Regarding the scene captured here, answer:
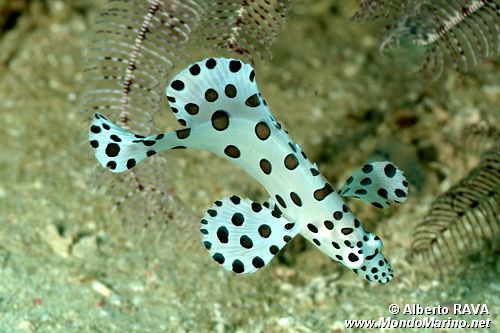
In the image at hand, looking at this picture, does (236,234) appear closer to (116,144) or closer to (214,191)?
(116,144)

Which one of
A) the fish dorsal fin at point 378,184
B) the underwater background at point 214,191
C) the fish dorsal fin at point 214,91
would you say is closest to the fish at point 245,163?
the fish dorsal fin at point 214,91

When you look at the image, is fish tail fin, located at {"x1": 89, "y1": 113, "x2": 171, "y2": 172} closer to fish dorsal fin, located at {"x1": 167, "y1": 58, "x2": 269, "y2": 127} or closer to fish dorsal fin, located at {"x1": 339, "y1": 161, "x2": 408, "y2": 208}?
fish dorsal fin, located at {"x1": 167, "y1": 58, "x2": 269, "y2": 127}

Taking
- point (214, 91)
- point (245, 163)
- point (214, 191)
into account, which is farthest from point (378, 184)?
point (214, 191)

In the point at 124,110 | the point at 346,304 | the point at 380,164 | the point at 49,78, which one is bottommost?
the point at 49,78

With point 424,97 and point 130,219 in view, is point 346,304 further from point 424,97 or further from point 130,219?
point 424,97

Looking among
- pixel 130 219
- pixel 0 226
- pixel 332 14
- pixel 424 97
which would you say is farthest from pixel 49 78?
pixel 424 97

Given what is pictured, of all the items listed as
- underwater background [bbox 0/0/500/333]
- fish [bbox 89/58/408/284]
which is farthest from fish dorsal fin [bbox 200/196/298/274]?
underwater background [bbox 0/0/500/333]
